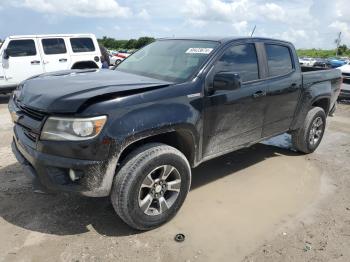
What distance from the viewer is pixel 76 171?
10.1 ft

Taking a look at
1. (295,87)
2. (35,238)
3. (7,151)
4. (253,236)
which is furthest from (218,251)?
(7,151)

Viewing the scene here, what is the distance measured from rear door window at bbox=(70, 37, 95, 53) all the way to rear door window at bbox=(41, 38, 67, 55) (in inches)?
13.3

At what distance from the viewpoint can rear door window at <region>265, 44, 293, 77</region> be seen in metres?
4.85

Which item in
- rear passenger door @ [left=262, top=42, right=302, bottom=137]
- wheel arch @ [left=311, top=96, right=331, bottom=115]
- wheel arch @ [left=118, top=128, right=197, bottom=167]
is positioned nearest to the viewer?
wheel arch @ [left=118, top=128, right=197, bottom=167]

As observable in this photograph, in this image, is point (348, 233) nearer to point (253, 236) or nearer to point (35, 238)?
point (253, 236)

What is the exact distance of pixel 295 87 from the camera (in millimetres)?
5211

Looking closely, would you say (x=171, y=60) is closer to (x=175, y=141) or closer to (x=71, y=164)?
(x=175, y=141)

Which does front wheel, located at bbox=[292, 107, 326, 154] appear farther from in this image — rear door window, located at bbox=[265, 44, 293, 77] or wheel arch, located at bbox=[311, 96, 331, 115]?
rear door window, located at bbox=[265, 44, 293, 77]

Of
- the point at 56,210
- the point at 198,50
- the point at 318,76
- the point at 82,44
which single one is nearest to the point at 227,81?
the point at 198,50

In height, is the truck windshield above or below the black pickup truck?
above

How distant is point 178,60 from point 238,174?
185 centimetres

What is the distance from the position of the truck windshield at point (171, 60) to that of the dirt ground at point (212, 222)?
1.45 meters

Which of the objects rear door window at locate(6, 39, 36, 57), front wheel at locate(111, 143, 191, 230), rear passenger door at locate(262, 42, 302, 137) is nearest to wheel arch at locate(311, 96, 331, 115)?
rear passenger door at locate(262, 42, 302, 137)

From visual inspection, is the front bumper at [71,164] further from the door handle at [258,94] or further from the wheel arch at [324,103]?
the wheel arch at [324,103]
